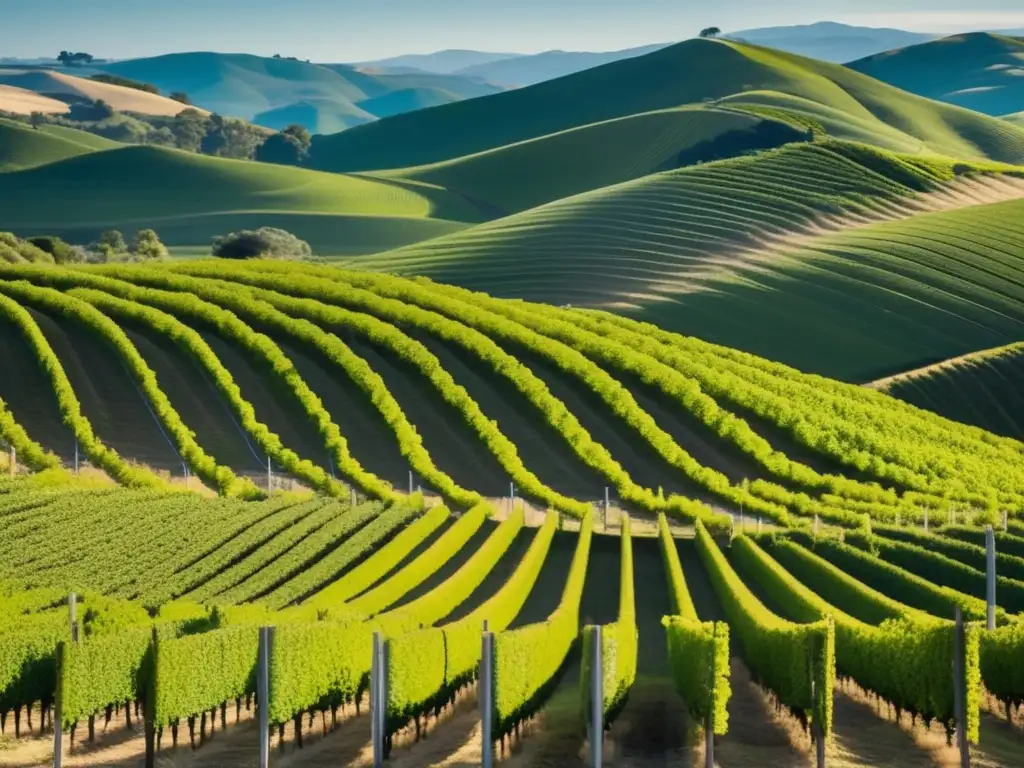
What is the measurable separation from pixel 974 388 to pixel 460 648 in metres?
51.9

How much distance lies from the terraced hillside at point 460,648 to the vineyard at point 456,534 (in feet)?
0.31

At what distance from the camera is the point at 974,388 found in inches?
2899

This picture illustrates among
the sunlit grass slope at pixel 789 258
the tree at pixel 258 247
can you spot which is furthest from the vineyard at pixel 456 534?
the tree at pixel 258 247

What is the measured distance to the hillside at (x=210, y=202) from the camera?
496 feet

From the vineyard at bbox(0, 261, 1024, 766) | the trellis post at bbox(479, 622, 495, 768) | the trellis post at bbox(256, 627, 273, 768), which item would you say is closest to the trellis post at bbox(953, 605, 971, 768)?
the vineyard at bbox(0, 261, 1024, 766)

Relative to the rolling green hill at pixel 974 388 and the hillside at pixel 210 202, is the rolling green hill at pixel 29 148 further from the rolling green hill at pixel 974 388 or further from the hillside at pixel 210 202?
the rolling green hill at pixel 974 388

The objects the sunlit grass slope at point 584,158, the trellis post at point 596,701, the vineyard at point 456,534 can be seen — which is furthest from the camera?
the sunlit grass slope at point 584,158

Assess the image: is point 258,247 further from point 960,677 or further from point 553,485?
point 960,677

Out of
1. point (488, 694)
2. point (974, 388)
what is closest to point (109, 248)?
point (974, 388)

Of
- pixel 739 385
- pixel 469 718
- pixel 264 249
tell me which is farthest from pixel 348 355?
pixel 264 249

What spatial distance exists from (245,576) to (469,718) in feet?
29.1

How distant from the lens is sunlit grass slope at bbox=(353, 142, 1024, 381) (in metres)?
79.8

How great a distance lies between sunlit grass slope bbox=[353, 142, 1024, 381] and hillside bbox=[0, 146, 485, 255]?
46.9 m

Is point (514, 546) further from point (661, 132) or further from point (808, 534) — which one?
point (661, 132)
